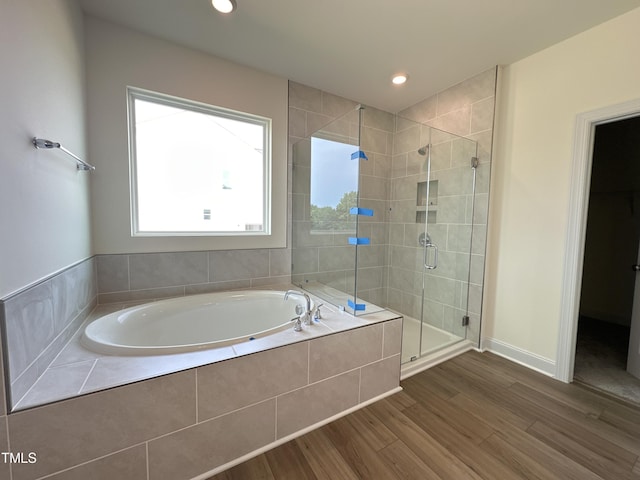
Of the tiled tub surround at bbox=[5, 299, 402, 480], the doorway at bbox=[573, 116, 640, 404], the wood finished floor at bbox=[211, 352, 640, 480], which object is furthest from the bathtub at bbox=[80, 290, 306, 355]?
the doorway at bbox=[573, 116, 640, 404]

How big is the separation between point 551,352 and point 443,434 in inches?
50.5

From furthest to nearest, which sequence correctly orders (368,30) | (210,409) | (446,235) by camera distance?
(446,235)
(368,30)
(210,409)

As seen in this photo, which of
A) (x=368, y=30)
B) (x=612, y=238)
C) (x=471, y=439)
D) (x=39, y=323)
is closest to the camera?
(x=39, y=323)

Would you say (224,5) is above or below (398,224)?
above

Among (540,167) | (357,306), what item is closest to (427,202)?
(540,167)

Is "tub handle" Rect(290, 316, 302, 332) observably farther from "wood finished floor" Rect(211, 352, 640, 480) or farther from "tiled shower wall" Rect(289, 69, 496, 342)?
"tiled shower wall" Rect(289, 69, 496, 342)

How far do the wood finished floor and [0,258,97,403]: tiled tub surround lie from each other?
3.01 feet

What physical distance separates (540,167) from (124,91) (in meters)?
3.26

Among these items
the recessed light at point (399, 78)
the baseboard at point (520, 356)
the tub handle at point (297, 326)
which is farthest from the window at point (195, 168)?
the baseboard at point (520, 356)

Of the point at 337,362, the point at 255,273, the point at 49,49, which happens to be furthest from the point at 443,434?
the point at 49,49

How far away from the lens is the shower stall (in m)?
2.33

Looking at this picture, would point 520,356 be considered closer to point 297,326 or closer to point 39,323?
point 297,326

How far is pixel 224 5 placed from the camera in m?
1.58

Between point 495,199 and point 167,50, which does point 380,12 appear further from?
point 495,199
